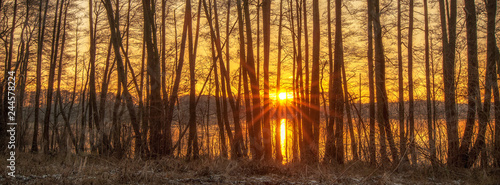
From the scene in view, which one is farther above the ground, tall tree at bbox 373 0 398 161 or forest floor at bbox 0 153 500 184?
tall tree at bbox 373 0 398 161

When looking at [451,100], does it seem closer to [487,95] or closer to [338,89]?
[487,95]

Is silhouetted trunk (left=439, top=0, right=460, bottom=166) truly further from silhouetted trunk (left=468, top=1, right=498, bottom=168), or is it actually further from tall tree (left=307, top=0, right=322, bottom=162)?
tall tree (left=307, top=0, right=322, bottom=162)

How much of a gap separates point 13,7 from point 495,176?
17097mm

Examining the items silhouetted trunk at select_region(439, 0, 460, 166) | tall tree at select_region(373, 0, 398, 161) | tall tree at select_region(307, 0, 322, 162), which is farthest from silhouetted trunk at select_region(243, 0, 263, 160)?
silhouetted trunk at select_region(439, 0, 460, 166)

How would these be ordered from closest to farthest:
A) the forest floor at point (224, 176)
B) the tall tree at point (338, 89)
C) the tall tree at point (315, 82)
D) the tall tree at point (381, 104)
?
the forest floor at point (224, 176) → the tall tree at point (381, 104) → the tall tree at point (315, 82) → the tall tree at point (338, 89)

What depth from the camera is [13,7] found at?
43.0ft

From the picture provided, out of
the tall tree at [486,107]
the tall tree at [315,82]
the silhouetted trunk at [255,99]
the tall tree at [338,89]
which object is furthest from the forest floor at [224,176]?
the tall tree at [338,89]

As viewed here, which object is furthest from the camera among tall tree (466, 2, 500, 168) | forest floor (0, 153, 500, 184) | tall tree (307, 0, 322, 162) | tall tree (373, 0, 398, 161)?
tall tree (307, 0, 322, 162)

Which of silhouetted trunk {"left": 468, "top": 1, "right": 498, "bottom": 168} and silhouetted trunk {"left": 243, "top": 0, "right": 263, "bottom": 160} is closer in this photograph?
silhouetted trunk {"left": 468, "top": 1, "right": 498, "bottom": 168}

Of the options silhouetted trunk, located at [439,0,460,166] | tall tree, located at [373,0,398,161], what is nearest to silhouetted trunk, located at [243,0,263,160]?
tall tree, located at [373,0,398,161]

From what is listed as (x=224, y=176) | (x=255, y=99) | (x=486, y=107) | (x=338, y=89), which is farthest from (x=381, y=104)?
(x=224, y=176)

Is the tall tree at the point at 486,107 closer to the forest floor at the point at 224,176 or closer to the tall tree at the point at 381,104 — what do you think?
the forest floor at the point at 224,176

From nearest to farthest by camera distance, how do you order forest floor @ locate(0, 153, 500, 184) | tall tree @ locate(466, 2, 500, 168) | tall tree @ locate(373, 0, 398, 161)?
forest floor @ locate(0, 153, 500, 184), tall tree @ locate(466, 2, 500, 168), tall tree @ locate(373, 0, 398, 161)

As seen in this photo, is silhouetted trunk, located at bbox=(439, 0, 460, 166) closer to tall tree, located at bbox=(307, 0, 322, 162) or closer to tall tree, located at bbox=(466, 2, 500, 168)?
tall tree, located at bbox=(466, 2, 500, 168)
